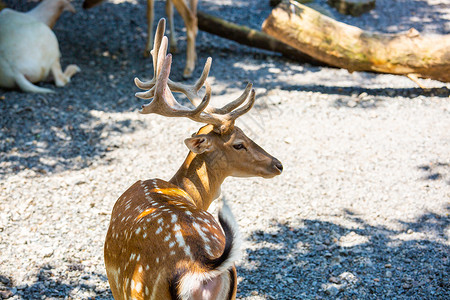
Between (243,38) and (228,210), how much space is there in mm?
6228

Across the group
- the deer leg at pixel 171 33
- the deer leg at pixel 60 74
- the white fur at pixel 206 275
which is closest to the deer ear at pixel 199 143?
the white fur at pixel 206 275

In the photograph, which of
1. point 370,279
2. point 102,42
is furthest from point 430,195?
point 102,42

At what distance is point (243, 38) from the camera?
817 centimetres

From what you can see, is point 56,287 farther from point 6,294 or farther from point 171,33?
point 171,33

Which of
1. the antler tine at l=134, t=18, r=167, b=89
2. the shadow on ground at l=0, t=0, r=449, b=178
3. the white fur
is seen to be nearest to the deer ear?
the antler tine at l=134, t=18, r=167, b=89

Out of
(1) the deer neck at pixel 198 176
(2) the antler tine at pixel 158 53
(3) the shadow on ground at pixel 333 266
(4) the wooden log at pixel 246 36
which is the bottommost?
(4) the wooden log at pixel 246 36

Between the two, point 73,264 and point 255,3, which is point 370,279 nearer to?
point 73,264

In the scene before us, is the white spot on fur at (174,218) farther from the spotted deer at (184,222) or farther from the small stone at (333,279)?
the small stone at (333,279)

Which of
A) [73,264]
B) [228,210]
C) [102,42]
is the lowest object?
[102,42]

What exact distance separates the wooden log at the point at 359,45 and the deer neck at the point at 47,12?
3.13 meters

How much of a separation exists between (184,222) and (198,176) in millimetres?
873

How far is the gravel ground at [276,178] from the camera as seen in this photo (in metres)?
3.64

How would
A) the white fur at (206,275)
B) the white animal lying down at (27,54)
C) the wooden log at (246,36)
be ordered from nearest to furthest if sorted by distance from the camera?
the white fur at (206,275), the white animal lying down at (27,54), the wooden log at (246,36)

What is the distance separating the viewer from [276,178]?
4992 millimetres
